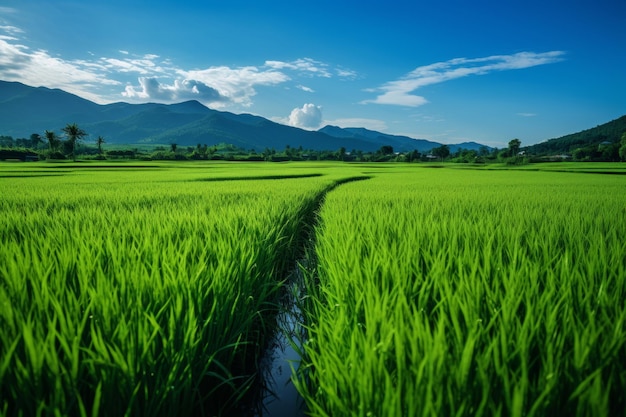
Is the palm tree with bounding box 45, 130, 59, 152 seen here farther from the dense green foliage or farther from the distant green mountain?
the distant green mountain

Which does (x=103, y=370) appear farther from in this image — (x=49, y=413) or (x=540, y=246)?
(x=540, y=246)

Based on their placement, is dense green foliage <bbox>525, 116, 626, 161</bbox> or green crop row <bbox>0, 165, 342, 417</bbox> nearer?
green crop row <bbox>0, 165, 342, 417</bbox>

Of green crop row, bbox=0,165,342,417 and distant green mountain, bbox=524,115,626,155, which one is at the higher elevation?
distant green mountain, bbox=524,115,626,155

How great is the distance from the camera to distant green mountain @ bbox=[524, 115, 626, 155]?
79875 millimetres

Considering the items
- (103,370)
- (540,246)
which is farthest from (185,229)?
(540,246)

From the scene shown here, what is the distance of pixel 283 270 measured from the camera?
4270mm

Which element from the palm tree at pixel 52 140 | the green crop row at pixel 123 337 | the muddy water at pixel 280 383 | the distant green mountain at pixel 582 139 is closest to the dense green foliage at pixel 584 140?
the distant green mountain at pixel 582 139

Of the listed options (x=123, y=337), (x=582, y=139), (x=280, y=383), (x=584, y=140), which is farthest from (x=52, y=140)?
(x=582, y=139)

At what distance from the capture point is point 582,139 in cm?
8750

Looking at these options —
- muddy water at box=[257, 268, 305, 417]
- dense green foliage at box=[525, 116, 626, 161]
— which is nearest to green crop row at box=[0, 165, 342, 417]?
muddy water at box=[257, 268, 305, 417]

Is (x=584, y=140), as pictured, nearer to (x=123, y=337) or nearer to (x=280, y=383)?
(x=280, y=383)

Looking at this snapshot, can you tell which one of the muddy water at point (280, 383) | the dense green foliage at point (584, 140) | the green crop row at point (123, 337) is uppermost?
the dense green foliage at point (584, 140)

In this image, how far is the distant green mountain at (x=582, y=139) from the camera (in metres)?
79.9

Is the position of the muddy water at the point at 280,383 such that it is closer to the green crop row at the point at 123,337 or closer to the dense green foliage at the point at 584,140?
the green crop row at the point at 123,337
